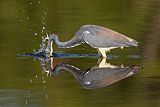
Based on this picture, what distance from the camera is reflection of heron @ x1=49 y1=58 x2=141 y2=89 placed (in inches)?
383

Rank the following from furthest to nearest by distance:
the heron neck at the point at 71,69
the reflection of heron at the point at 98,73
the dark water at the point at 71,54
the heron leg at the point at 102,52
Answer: the heron leg at the point at 102,52, the heron neck at the point at 71,69, the reflection of heron at the point at 98,73, the dark water at the point at 71,54

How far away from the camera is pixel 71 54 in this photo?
11914 millimetres

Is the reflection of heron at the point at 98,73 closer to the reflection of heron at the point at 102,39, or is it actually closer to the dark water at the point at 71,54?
the dark water at the point at 71,54

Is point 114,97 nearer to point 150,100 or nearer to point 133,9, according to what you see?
point 150,100

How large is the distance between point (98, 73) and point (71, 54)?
169 cm

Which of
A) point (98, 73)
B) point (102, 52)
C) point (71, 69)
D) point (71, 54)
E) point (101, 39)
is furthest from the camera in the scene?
point (71, 54)

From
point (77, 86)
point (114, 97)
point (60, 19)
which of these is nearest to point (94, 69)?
point (77, 86)

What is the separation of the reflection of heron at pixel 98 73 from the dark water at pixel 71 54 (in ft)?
0.28

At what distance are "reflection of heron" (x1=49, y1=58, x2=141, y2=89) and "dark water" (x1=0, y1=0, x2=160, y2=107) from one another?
0.08 m

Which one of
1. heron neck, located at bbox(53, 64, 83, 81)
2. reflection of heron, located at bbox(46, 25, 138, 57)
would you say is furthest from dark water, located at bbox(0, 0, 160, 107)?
reflection of heron, located at bbox(46, 25, 138, 57)

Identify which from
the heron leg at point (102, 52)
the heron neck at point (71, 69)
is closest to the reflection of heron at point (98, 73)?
the heron neck at point (71, 69)

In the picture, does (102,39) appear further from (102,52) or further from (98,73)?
(98,73)

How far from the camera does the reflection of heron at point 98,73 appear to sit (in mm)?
9727

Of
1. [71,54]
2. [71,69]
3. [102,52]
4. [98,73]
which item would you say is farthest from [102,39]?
[98,73]
